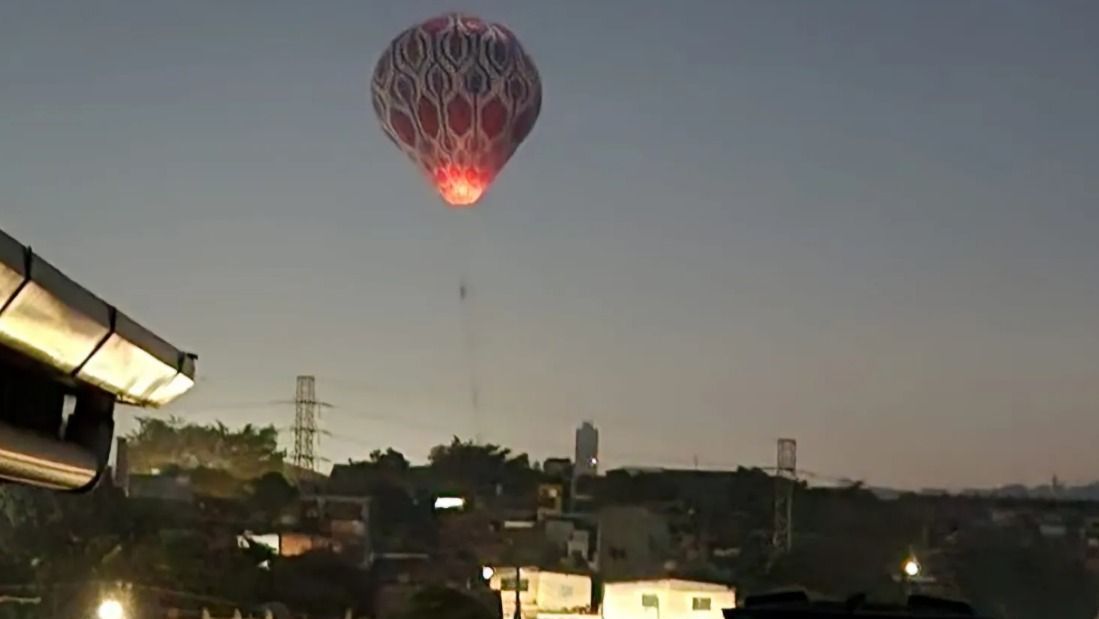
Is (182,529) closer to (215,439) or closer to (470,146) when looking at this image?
(470,146)

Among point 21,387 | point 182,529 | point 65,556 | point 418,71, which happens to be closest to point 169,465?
point 182,529

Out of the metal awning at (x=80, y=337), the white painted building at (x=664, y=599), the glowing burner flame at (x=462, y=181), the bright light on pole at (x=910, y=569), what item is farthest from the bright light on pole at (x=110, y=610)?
the metal awning at (x=80, y=337)

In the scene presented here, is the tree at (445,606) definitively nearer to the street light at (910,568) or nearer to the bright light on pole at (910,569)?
the street light at (910,568)

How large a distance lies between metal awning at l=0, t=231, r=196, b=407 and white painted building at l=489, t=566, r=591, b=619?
153 feet

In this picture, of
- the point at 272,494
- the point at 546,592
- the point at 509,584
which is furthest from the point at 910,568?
the point at 272,494

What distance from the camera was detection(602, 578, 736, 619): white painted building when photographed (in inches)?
1830

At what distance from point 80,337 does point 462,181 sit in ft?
106

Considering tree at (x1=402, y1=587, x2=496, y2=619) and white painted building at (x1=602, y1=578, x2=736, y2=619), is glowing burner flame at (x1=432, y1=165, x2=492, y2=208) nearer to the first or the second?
tree at (x1=402, y1=587, x2=496, y2=619)

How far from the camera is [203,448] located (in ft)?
289

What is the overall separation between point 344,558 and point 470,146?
21.6 metres

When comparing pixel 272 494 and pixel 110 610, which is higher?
pixel 272 494

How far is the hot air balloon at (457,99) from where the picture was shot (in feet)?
115

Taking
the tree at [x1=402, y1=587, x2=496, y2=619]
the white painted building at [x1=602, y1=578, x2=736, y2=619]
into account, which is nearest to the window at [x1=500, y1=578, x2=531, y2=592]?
the white painted building at [x1=602, y1=578, x2=736, y2=619]

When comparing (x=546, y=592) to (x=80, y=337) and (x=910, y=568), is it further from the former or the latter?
(x=80, y=337)
